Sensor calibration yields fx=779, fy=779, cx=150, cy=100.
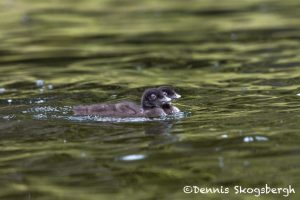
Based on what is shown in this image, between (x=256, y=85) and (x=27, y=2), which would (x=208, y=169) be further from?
(x=27, y=2)

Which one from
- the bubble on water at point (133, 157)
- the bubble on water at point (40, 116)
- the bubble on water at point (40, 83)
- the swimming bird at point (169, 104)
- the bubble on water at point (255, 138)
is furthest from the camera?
the bubble on water at point (40, 83)

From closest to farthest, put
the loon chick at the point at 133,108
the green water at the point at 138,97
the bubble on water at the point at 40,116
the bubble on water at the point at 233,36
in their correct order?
the green water at the point at 138,97
the loon chick at the point at 133,108
the bubble on water at the point at 40,116
the bubble on water at the point at 233,36

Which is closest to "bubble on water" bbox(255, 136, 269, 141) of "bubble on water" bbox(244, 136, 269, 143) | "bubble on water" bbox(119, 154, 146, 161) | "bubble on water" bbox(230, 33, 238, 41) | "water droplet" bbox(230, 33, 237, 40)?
"bubble on water" bbox(244, 136, 269, 143)

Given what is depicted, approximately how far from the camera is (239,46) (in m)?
21.3

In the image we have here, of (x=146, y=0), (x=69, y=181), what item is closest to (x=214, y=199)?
(x=69, y=181)

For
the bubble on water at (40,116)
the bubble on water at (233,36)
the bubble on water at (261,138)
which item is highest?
the bubble on water at (40,116)

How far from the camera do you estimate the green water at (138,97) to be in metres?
9.27

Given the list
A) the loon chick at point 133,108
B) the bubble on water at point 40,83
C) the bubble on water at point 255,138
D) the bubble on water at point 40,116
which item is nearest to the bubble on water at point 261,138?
the bubble on water at point 255,138

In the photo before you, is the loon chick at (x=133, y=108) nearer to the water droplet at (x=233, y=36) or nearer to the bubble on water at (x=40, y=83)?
the bubble on water at (x=40, y=83)

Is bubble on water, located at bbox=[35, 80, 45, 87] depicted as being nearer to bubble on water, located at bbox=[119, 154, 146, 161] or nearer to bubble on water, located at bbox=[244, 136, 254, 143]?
bubble on water, located at bbox=[119, 154, 146, 161]

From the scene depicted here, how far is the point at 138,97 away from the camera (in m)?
15.1

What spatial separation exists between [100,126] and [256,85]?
4.45 metres

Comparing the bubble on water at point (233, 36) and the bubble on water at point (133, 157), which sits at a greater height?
the bubble on water at point (133, 157)

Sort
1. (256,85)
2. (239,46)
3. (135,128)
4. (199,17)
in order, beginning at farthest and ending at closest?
(199,17), (239,46), (256,85), (135,128)
